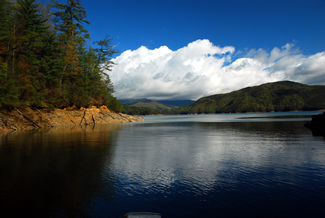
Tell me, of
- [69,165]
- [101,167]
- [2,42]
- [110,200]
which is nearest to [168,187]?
[110,200]

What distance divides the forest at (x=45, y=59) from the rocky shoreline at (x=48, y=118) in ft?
5.95

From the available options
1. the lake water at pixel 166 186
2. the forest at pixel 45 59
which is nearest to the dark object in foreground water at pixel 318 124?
the lake water at pixel 166 186

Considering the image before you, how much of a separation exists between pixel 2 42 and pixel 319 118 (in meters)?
63.2

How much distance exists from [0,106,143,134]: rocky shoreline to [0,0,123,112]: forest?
71.4 inches

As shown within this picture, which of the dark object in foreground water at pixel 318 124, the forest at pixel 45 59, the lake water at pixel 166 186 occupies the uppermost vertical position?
the forest at pixel 45 59

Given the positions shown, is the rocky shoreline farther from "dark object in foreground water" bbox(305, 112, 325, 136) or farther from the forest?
"dark object in foreground water" bbox(305, 112, 325, 136)

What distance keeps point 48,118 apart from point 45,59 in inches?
593

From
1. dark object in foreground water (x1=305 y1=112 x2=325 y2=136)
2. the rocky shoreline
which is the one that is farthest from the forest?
dark object in foreground water (x1=305 y1=112 x2=325 y2=136)

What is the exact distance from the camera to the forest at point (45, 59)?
3581 cm

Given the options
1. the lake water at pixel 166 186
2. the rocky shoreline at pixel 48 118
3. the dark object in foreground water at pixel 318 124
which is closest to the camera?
the lake water at pixel 166 186

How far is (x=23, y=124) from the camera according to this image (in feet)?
132

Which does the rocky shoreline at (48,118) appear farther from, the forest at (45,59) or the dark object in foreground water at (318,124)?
the dark object in foreground water at (318,124)

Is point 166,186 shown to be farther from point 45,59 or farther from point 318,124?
point 45,59

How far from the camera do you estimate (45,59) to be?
47.2 m
